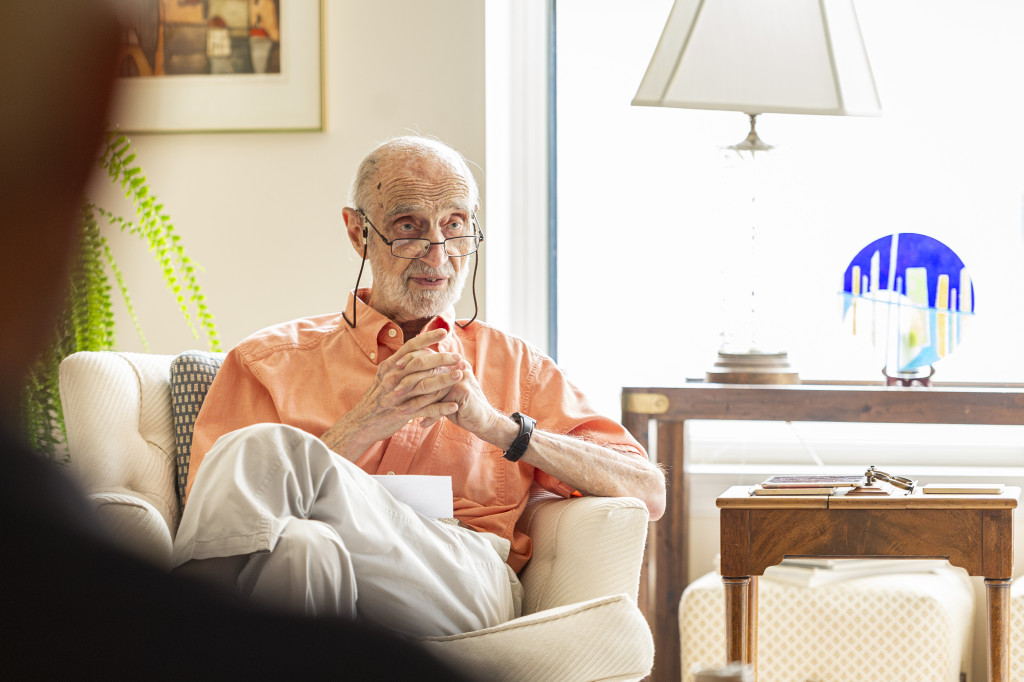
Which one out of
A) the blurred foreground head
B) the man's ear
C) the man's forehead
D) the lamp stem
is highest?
the lamp stem

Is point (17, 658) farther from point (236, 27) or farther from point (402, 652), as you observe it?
point (236, 27)

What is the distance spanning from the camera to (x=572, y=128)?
9.97 ft

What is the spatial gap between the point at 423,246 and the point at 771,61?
85cm

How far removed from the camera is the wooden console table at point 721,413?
2.31 meters

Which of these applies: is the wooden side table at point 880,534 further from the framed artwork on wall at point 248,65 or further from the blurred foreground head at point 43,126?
the blurred foreground head at point 43,126

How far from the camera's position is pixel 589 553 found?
62.3 inches

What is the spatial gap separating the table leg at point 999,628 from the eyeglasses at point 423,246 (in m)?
1.11

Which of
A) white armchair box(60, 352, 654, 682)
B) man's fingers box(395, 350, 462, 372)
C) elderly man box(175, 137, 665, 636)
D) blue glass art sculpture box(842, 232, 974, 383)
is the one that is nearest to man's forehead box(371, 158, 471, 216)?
elderly man box(175, 137, 665, 636)

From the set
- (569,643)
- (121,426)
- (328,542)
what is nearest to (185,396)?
(121,426)

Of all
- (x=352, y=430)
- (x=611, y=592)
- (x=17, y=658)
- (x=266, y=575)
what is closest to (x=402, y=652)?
(x=17, y=658)

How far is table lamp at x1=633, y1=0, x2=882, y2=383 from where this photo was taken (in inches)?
85.1

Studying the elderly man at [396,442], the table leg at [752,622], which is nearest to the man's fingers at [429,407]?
the elderly man at [396,442]

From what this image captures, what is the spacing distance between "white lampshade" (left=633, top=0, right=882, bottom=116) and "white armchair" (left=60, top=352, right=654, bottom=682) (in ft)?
3.12

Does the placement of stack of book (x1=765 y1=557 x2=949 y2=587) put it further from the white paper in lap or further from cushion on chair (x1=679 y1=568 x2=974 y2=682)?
the white paper in lap
